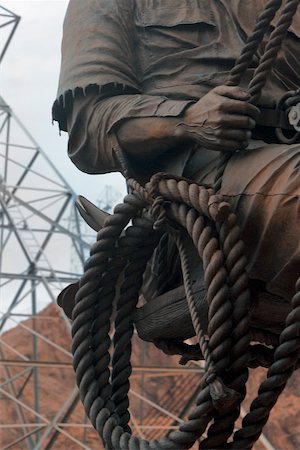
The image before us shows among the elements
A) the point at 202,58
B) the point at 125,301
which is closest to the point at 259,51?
the point at 202,58

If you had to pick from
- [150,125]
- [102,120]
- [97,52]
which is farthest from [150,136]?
[97,52]

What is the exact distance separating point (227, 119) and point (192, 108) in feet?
0.37

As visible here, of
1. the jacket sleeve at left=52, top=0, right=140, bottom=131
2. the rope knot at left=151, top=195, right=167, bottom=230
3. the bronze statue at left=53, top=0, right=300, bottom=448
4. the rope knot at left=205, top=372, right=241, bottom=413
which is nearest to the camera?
the rope knot at left=205, top=372, right=241, bottom=413

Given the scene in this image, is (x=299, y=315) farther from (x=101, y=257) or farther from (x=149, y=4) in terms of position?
(x=149, y=4)

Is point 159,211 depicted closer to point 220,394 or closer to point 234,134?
point 234,134

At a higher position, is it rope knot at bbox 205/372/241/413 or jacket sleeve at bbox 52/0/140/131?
jacket sleeve at bbox 52/0/140/131

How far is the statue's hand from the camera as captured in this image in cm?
201

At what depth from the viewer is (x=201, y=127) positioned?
205 centimetres

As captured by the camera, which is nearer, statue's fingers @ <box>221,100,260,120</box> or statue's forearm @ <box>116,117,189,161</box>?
statue's fingers @ <box>221,100,260,120</box>

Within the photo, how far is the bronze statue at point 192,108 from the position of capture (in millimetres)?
1948

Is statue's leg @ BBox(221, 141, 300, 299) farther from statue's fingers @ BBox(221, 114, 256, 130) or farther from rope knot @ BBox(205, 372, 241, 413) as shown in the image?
rope knot @ BBox(205, 372, 241, 413)

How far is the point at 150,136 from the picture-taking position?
2145 mm

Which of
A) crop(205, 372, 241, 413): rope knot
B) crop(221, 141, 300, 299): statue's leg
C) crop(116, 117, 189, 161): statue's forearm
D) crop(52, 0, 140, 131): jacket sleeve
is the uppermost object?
crop(52, 0, 140, 131): jacket sleeve

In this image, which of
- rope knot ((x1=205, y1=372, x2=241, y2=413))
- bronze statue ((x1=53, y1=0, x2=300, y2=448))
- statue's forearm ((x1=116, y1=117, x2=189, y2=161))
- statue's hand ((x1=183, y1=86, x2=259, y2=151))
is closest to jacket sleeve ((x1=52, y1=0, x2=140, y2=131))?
bronze statue ((x1=53, y1=0, x2=300, y2=448))
